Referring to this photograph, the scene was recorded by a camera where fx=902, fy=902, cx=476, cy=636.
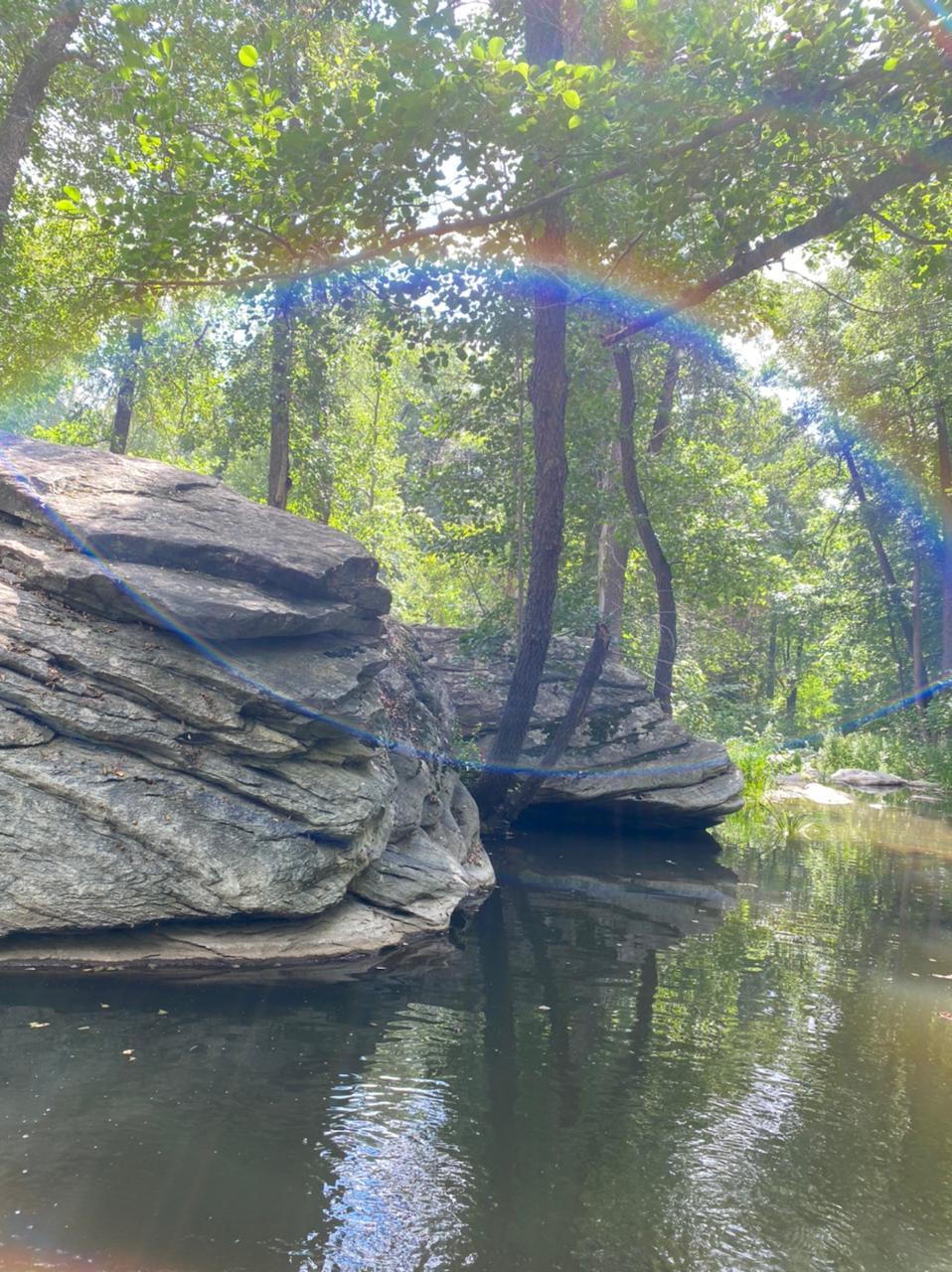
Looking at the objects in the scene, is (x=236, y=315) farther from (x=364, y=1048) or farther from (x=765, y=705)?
(x=765, y=705)

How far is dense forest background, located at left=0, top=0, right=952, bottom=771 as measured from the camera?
8109mm

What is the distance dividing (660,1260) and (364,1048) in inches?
104

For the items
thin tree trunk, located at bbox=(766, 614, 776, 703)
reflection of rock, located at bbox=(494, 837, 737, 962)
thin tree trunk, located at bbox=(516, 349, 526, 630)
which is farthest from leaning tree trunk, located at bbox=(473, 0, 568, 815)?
thin tree trunk, located at bbox=(766, 614, 776, 703)

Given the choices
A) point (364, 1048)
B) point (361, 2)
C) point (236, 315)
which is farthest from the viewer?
point (236, 315)

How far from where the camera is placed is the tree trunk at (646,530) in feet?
52.8

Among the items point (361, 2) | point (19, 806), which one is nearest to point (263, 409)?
point (361, 2)

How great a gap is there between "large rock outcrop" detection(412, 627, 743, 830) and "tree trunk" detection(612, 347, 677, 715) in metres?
1.16

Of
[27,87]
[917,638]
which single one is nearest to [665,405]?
[27,87]

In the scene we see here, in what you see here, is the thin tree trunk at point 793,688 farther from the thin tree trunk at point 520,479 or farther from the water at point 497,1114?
the water at point 497,1114

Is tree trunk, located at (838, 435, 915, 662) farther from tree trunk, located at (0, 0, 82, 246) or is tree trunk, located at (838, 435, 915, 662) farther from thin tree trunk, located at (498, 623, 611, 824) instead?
tree trunk, located at (0, 0, 82, 246)

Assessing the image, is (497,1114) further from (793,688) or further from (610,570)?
(793,688)

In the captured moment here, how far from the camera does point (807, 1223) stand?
174 inches

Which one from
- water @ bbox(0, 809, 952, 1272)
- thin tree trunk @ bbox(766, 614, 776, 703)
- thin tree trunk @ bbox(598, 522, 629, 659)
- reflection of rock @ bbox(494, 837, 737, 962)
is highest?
thin tree trunk @ bbox(766, 614, 776, 703)

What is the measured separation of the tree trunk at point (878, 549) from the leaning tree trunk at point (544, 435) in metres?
19.6
